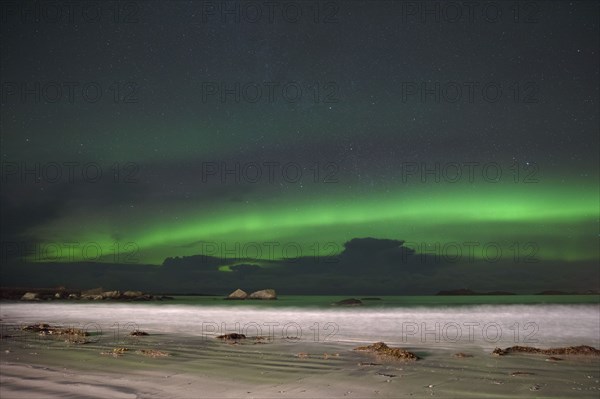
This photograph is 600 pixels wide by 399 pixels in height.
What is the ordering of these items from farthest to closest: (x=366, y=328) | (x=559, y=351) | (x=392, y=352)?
(x=366, y=328)
(x=559, y=351)
(x=392, y=352)

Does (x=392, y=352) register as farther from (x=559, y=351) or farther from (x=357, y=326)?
(x=357, y=326)

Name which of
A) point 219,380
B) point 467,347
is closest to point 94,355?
point 219,380

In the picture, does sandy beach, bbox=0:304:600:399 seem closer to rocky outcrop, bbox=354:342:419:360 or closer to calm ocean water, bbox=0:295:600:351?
rocky outcrop, bbox=354:342:419:360

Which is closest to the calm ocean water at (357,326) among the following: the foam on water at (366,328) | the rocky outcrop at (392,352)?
the foam on water at (366,328)

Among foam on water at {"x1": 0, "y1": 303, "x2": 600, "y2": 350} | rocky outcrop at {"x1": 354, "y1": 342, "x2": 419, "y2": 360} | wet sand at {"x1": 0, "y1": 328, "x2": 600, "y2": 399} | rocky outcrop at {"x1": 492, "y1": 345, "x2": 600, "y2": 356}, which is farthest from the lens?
foam on water at {"x1": 0, "y1": 303, "x2": 600, "y2": 350}

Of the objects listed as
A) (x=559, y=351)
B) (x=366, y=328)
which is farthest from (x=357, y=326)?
(x=559, y=351)

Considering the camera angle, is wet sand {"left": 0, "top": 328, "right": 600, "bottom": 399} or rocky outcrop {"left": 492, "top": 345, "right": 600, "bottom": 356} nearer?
wet sand {"left": 0, "top": 328, "right": 600, "bottom": 399}

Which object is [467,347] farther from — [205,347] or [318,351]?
[205,347]

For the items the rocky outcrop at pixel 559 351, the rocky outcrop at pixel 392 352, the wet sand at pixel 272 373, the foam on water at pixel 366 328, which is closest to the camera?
the wet sand at pixel 272 373

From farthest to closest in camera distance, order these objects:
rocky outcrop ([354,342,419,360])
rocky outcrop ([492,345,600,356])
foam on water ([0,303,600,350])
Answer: foam on water ([0,303,600,350])
rocky outcrop ([492,345,600,356])
rocky outcrop ([354,342,419,360])

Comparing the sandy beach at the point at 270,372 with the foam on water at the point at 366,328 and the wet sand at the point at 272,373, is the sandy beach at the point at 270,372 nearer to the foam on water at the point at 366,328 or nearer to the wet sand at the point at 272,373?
the wet sand at the point at 272,373

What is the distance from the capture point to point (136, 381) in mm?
8094

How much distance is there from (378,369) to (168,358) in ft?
15.2

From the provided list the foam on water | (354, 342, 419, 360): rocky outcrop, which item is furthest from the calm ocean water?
(354, 342, 419, 360): rocky outcrop
